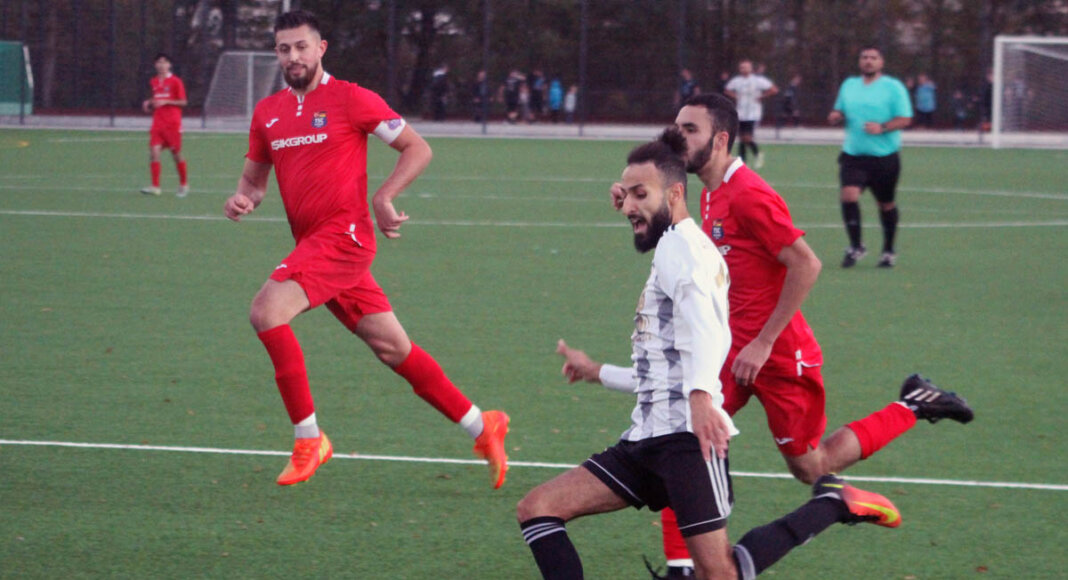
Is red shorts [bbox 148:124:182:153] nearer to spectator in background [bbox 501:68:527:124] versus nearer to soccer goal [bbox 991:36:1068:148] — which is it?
soccer goal [bbox 991:36:1068:148]

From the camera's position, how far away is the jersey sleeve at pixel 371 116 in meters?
6.66

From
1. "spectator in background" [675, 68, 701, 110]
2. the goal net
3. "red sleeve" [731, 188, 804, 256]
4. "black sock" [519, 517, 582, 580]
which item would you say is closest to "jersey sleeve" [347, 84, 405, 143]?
"red sleeve" [731, 188, 804, 256]

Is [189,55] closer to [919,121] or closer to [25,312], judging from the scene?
[919,121]

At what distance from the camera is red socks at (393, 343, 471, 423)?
665 centimetres

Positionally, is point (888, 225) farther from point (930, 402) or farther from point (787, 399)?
point (787, 399)

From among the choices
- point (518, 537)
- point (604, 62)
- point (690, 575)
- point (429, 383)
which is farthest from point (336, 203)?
point (604, 62)

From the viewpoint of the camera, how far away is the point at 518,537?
580 cm

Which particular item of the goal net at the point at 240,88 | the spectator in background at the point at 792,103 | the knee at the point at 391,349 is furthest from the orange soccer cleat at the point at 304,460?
the spectator in background at the point at 792,103

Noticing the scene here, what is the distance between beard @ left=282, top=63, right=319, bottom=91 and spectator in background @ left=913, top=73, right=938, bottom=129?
39.6 m

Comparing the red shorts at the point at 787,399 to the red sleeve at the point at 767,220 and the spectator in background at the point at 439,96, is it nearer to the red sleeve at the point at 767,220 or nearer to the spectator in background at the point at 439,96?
the red sleeve at the point at 767,220

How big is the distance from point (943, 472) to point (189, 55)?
41.1 m

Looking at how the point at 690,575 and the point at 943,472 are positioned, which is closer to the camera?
the point at 690,575

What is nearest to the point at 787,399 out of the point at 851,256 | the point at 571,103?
the point at 851,256

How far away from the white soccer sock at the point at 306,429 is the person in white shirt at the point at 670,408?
6.42 feet
